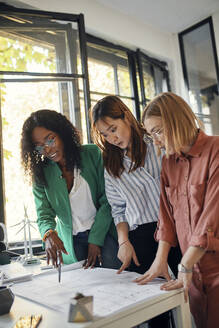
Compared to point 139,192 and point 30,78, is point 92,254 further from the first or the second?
point 30,78

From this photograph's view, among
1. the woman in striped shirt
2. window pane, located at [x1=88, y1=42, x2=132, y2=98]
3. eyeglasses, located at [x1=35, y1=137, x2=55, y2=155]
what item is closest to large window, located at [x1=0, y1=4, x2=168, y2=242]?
eyeglasses, located at [x1=35, y1=137, x2=55, y2=155]

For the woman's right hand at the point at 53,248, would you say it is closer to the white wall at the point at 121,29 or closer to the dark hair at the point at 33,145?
the dark hair at the point at 33,145

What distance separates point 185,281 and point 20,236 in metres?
1.62

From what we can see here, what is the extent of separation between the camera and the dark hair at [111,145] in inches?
52.6

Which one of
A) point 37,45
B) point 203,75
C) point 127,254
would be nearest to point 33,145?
point 127,254

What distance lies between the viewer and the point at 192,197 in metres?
1.05

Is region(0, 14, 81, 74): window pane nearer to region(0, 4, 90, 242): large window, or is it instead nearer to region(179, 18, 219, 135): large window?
region(0, 4, 90, 242): large window

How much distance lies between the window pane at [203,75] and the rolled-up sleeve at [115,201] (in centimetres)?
280

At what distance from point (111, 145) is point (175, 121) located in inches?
17.5

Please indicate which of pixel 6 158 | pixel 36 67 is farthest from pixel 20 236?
pixel 36 67


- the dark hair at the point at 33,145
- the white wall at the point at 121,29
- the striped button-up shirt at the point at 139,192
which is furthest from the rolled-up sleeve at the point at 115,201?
the white wall at the point at 121,29

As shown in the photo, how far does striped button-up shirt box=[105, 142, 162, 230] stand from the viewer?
4.42 ft

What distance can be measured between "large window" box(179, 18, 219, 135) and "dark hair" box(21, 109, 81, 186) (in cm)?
266

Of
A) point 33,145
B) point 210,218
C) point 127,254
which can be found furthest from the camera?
point 33,145
